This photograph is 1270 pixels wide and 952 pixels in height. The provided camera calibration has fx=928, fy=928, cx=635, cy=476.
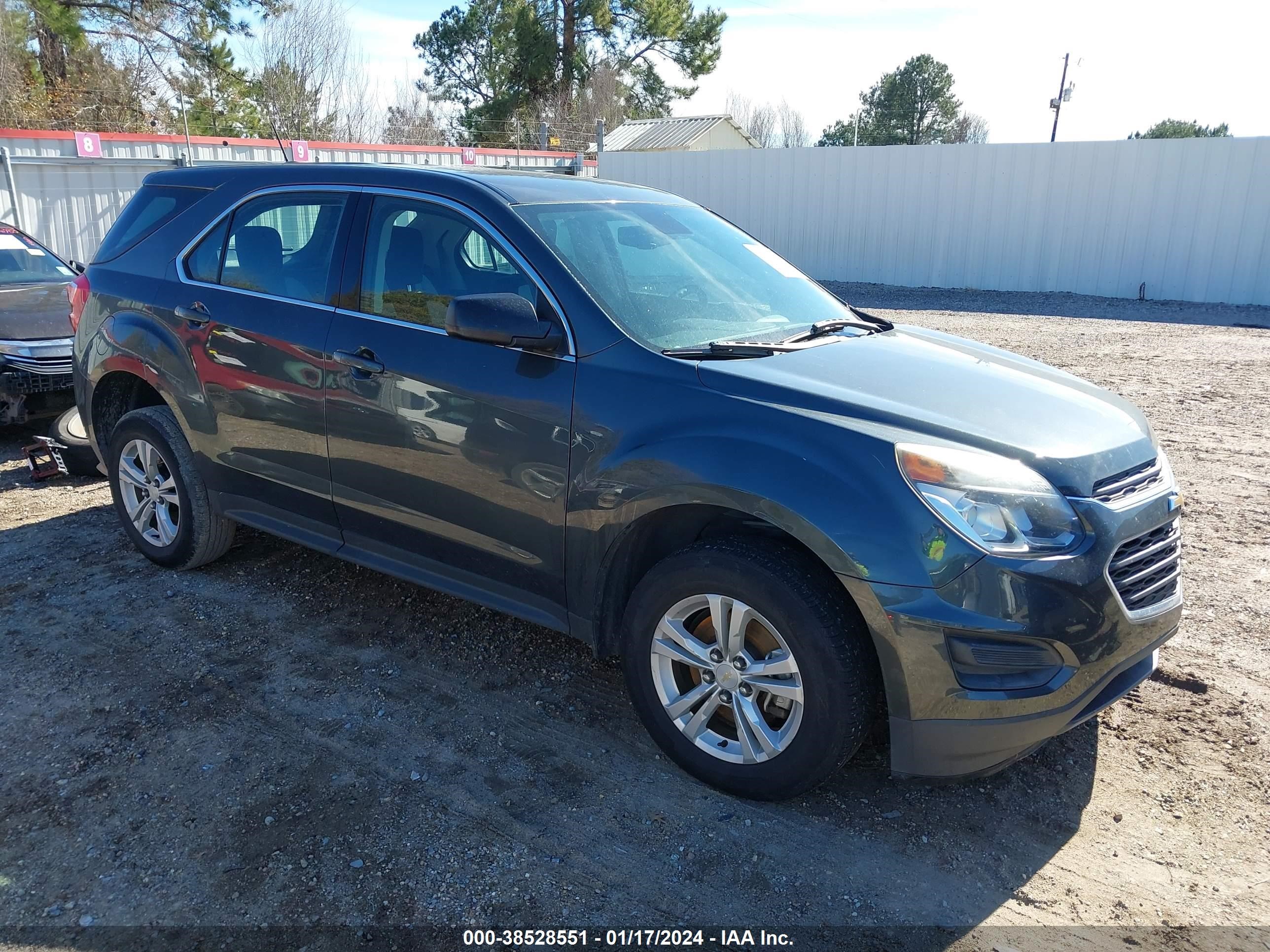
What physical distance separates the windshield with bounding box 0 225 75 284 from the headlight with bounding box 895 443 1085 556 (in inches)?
341

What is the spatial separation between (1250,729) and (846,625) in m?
1.87

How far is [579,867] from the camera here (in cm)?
276

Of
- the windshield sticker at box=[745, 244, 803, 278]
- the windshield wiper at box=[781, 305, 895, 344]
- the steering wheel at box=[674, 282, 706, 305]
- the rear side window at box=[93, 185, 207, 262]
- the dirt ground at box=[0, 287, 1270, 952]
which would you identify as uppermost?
the rear side window at box=[93, 185, 207, 262]

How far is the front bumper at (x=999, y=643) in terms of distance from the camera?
2.56 metres

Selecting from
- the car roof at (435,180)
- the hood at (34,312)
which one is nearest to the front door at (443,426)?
the car roof at (435,180)

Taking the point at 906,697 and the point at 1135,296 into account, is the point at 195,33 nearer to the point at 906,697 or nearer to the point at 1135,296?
the point at 1135,296

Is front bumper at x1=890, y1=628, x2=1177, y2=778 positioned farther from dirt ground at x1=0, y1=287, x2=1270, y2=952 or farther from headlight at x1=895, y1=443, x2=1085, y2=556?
headlight at x1=895, y1=443, x2=1085, y2=556

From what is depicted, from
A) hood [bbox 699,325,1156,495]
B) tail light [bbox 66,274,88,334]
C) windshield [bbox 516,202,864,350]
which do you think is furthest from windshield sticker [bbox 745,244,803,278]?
tail light [bbox 66,274,88,334]

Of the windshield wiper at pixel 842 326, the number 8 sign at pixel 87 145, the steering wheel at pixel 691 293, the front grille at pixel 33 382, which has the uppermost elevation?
the number 8 sign at pixel 87 145

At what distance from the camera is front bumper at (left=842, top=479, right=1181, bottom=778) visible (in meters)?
2.56

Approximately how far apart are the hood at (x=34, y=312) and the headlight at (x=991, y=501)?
7148 millimetres

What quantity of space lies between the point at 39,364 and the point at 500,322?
5.57m

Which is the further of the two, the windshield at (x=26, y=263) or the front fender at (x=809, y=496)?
the windshield at (x=26, y=263)

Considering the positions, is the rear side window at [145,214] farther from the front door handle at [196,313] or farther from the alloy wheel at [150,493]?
the alloy wheel at [150,493]
